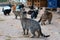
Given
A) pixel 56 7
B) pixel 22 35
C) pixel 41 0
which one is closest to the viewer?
pixel 22 35

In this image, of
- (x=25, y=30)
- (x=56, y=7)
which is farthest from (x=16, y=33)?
(x=56, y=7)

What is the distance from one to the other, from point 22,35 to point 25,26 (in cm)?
38

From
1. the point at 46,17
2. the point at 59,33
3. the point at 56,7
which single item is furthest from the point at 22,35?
the point at 56,7

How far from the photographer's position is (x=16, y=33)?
23.0ft

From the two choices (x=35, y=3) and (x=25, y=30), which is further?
(x=35, y=3)

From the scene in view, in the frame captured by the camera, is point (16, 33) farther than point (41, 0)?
No

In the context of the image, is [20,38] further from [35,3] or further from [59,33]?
[35,3]

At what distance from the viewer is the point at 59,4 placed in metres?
15.5

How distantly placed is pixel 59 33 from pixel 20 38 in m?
1.52

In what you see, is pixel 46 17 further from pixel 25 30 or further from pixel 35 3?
pixel 35 3

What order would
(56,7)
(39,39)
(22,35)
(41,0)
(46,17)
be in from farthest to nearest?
(41,0)
(56,7)
(46,17)
(22,35)
(39,39)

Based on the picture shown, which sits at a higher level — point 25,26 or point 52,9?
point 25,26

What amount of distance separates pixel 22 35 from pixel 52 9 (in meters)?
8.78

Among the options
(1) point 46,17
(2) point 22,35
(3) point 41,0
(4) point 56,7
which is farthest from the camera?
(3) point 41,0
